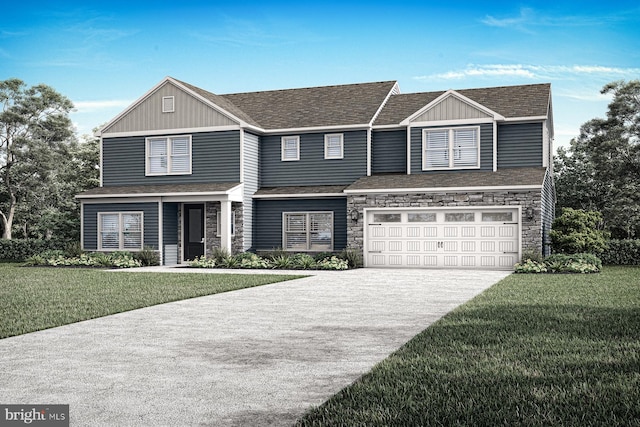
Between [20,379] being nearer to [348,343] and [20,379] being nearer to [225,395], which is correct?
[225,395]

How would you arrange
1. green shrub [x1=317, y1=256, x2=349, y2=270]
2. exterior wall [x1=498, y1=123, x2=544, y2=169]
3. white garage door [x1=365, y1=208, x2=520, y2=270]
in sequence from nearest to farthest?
white garage door [x1=365, y1=208, x2=520, y2=270] → green shrub [x1=317, y1=256, x2=349, y2=270] → exterior wall [x1=498, y1=123, x2=544, y2=169]

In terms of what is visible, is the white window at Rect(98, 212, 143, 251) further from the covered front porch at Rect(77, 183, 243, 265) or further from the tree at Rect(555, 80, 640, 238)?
the tree at Rect(555, 80, 640, 238)

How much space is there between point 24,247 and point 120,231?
21.8 ft

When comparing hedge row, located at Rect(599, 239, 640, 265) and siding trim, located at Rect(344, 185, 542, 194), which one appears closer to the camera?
siding trim, located at Rect(344, 185, 542, 194)

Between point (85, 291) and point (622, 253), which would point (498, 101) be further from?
point (85, 291)

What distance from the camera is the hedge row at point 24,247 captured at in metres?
31.1

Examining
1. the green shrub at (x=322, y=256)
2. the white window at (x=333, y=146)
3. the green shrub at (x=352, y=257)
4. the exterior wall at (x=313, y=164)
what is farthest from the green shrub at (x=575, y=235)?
the white window at (x=333, y=146)

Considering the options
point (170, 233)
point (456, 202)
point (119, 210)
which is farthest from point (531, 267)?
point (119, 210)

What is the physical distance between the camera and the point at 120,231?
27.3m

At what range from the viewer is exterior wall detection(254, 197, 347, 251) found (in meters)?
26.7

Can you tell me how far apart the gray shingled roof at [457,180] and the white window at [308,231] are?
2.23m

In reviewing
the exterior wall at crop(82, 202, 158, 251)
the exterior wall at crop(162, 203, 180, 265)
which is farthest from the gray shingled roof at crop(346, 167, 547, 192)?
the exterior wall at crop(82, 202, 158, 251)

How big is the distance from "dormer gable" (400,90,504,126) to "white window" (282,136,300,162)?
16.4 feet

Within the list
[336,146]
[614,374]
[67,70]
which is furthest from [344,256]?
[67,70]
